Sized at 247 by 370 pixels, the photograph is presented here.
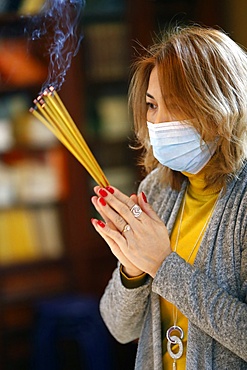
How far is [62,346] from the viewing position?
9.89 ft

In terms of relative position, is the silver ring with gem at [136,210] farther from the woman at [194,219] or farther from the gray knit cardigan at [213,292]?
the gray knit cardigan at [213,292]

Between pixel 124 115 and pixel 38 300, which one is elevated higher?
pixel 124 115

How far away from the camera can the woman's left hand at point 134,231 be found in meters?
1.29

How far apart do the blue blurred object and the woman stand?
161 centimetres

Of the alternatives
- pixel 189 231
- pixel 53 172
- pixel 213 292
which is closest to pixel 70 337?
pixel 53 172

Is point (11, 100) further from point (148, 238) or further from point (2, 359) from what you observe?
point (148, 238)

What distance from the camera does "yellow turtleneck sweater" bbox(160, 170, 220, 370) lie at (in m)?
1.36

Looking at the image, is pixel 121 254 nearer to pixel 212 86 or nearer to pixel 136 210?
pixel 136 210

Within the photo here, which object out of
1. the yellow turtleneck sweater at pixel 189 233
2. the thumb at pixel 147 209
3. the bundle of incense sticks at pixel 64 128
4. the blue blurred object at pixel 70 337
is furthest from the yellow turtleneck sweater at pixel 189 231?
the blue blurred object at pixel 70 337

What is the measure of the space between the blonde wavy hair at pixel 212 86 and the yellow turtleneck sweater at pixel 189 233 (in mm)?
45

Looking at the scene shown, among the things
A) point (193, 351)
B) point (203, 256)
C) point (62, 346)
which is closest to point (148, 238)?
point (203, 256)

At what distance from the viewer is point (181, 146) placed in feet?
4.33

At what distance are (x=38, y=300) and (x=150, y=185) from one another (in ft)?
5.51

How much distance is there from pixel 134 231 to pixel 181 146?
195 mm
